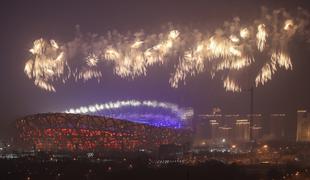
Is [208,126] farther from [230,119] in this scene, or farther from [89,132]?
[89,132]

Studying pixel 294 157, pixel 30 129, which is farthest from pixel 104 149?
pixel 294 157

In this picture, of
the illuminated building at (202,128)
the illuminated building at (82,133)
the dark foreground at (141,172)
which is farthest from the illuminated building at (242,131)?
the dark foreground at (141,172)

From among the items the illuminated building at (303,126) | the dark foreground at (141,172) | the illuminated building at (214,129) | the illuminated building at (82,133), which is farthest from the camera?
the illuminated building at (214,129)

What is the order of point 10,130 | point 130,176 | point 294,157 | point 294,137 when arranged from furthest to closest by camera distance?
1. point 294,137
2. point 10,130
3. point 294,157
4. point 130,176

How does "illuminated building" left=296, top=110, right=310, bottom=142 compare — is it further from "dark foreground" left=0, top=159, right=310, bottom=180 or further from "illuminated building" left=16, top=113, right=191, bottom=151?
"dark foreground" left=0, top=159, right=310, bottom=180

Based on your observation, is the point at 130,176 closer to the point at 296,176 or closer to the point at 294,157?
the point at 296,176

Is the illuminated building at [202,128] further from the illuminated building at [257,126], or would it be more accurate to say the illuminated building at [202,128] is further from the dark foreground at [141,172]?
the dark foreground at [141,172]
